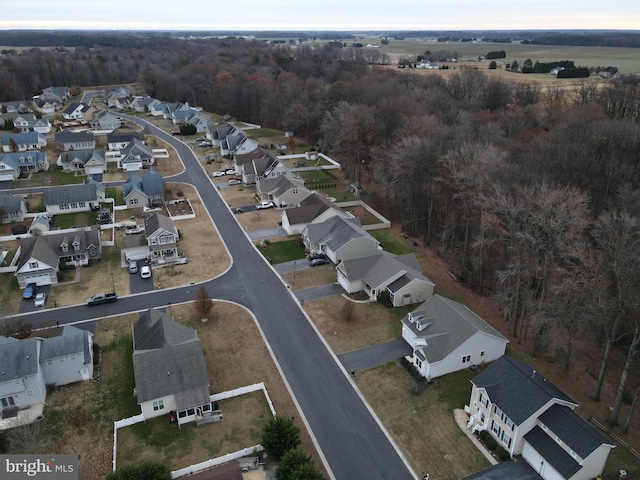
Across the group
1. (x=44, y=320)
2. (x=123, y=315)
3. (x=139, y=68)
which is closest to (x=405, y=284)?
(x=123, y=315)

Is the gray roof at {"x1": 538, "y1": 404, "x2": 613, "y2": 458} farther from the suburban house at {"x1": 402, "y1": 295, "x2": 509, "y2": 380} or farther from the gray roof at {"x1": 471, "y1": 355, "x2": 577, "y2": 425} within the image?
the suburban house at {"x1": 402, "y1": 295, "x2": 509, "y2": 380}

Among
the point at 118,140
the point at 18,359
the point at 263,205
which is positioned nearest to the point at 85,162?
the point at 118,140

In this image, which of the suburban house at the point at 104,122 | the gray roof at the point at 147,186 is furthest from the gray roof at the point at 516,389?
the suburban house at the point at 104,122

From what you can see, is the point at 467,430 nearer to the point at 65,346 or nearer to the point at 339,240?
the point at 339,240

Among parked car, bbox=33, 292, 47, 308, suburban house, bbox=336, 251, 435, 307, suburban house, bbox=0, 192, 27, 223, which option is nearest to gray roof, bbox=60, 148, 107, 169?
suburban house, bbox=0, 192, 27, 223

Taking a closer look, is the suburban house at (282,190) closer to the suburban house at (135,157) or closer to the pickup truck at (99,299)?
the suburban house at (135,157)

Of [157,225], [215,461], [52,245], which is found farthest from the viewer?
[157,225]

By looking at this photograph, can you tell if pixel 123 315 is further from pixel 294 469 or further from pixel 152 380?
pixel 294 469

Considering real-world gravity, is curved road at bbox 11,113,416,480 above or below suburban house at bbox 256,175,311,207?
below
